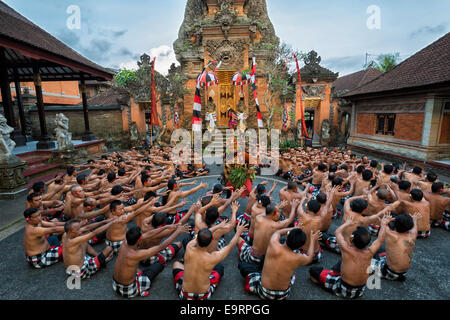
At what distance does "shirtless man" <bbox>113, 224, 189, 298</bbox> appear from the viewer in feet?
10.6

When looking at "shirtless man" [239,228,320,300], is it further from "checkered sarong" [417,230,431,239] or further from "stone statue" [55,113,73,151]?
"stone statue" [55,113,73,151]

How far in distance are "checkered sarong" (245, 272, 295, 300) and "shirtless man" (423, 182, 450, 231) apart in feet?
15.1

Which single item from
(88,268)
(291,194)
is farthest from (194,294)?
(291,194)

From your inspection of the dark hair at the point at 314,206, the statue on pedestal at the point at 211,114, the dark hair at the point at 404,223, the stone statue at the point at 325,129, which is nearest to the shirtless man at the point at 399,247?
the dark hair at the point at 404,223

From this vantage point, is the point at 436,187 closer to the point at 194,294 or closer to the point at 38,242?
the point at 194,294

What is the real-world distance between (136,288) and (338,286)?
304cm

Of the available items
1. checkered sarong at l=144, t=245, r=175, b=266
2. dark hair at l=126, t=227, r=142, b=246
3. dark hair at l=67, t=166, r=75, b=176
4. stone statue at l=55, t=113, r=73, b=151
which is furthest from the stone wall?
dark hair at l=126, t=227, r=142, b=246

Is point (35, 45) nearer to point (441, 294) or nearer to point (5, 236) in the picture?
point (5, 236)

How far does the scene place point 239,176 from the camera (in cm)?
743

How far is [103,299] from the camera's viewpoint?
3.57m

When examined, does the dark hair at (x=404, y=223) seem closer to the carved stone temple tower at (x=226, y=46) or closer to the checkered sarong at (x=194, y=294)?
the checkered sarong at (x=194, y=294)

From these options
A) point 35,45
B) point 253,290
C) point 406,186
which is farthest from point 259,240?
point 35,45

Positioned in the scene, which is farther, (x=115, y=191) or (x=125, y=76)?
(x=125, y=76)
